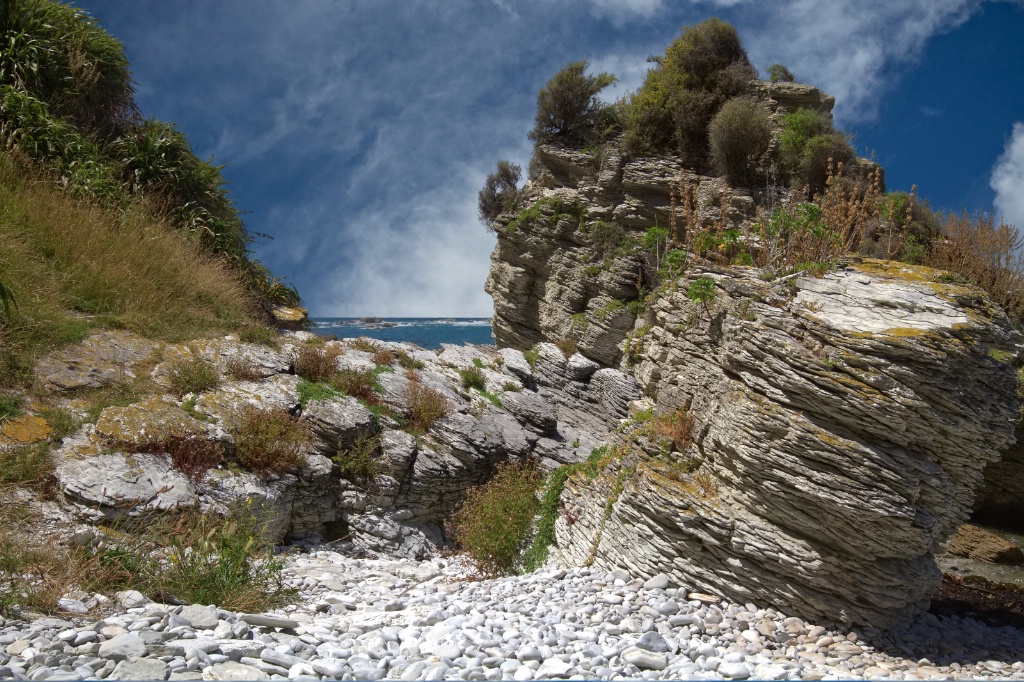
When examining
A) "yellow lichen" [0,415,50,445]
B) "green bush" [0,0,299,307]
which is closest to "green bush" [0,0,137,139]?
"green bush" [0,0,299,307]

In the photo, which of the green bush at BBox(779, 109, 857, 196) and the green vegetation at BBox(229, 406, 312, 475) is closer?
the green vegetation at BBox(229, 406, 312, 475)

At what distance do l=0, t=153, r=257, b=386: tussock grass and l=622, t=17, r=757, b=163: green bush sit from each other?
1184 centimetres

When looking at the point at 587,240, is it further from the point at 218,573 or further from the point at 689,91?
the point at 218,573

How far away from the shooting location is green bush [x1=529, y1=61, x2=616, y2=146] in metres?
18.0

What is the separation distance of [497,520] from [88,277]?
7.62m

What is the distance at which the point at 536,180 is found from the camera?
18766 millimetres

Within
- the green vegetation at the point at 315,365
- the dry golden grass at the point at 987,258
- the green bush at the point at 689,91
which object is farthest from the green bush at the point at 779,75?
the green vegetation at the point at 315,365

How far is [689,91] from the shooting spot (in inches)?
640

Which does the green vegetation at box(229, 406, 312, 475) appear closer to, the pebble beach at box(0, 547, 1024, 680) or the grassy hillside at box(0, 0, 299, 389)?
the pebble beach at box(0, 547, 1024, 680)

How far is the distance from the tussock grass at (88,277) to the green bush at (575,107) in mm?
11682

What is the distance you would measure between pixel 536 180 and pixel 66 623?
16.9m

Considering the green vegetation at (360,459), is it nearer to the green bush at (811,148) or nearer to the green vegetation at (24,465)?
the green vegetation at (24,465)

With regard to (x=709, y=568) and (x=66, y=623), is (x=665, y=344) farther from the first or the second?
(x=66, y=623)

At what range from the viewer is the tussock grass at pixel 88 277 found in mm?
7891
